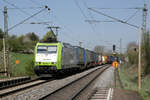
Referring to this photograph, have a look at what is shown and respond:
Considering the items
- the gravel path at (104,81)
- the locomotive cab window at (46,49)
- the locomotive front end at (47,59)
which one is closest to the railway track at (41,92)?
the gravel path at (104,81)

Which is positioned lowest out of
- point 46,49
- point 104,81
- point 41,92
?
point 104,81

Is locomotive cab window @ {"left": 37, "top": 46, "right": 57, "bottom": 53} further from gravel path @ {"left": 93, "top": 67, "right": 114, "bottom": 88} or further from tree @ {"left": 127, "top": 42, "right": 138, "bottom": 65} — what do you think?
tree @ {"left": 127, "top": 42, "right": 138, "bottom": 65}

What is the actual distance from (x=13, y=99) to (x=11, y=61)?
13.1 m

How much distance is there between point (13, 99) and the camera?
11.1 metres

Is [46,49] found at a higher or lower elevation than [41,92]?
higher

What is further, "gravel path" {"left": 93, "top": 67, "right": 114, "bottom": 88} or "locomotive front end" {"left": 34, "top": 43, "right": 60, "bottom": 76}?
"locomotive front end" {"left": 34, "top": 43, "right": 60, "bottom": 76}

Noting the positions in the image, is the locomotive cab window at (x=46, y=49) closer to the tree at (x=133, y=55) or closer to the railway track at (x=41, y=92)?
the railway track at (x=41, y=92)

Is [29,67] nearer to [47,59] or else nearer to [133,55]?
[47,59]

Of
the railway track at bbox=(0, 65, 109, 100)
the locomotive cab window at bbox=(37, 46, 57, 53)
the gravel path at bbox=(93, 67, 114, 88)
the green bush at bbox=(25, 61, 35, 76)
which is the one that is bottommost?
the gravel path at bbox=(93, 67, 114, 88)

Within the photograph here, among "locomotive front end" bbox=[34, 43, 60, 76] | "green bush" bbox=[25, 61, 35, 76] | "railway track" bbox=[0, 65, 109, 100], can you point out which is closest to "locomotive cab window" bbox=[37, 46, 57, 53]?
"locomotive front end" bbox=[34, 43, 60, 76]

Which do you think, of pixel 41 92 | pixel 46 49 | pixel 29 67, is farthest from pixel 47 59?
pixel 41 92

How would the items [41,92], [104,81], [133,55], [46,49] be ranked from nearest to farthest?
[41,92] → [46,49] → [104,81] → [133,55]

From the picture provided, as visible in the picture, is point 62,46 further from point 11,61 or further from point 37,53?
point 11,61

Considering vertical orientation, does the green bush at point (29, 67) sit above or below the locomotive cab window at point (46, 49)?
below
